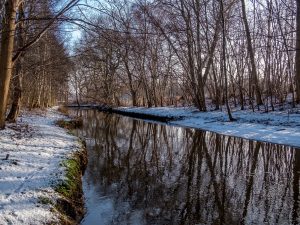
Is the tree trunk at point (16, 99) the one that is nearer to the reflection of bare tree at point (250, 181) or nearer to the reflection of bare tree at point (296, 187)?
the reflection of bare tree at point (250, 181)


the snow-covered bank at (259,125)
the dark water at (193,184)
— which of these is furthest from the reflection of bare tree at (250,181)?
the snow-covered bank at (259,125)

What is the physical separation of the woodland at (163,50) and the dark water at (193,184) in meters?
3.11

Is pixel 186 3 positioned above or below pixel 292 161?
above

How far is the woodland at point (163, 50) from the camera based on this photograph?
10.4 meters

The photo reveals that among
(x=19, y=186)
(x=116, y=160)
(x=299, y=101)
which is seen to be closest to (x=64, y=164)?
(x=19, y=186)

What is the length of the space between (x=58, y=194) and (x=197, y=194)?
9.81 ft

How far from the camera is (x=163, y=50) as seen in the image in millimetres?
45688

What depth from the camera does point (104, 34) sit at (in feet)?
28.9

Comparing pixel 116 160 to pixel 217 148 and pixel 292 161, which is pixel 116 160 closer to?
pixel 217 148

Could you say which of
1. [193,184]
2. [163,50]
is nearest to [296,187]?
[193,184]

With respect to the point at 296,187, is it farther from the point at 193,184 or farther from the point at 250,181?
the point at 193,184

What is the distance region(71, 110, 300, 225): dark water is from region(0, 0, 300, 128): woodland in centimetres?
311

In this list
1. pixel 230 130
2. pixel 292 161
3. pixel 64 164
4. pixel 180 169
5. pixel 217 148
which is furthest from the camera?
pixel 230 130

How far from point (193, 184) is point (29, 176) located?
12.2 ft
